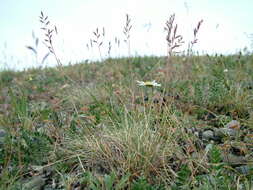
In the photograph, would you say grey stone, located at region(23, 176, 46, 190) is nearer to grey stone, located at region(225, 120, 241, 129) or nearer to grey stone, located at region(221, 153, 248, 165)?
grey stone, located at region(221, 153, 248, 165)

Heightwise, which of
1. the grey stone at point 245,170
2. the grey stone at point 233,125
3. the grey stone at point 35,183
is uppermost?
the grey stone at point 233,125

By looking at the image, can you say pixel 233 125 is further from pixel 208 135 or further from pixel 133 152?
pixel 133 152

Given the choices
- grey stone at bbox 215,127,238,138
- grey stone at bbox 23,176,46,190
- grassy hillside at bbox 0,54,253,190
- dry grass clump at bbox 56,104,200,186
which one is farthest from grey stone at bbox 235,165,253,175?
grey stone at bbox 23,176,46,190

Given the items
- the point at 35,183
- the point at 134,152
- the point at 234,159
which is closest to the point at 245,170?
the point at 234,159

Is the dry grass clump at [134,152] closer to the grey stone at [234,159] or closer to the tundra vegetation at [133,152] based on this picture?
the tundra vegetation at [133,152]

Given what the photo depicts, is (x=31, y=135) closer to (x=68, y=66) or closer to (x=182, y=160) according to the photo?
(x=182, y=160)

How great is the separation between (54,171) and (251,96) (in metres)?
1.76

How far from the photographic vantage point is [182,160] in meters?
1.34

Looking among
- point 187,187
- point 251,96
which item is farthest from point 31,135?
point 251,96

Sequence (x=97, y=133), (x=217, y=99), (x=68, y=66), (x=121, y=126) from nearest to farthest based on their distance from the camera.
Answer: (x=97, y=133), (x=121, y=126), (x=217, y=99), (x=68, y=66)

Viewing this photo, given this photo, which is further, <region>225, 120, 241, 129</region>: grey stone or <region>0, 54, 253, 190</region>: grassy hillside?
<region>225, 120, 241, 129</region>: grey stone

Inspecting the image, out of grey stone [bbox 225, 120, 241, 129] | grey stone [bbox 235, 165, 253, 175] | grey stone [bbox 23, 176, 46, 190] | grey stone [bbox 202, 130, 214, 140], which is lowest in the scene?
grey stone [bbox 23, 176, 46, 190]

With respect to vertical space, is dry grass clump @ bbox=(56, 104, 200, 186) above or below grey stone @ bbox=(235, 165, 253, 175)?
above

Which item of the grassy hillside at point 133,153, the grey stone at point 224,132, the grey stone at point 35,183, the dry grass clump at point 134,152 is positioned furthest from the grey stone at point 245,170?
the grey stone at point 35,183
